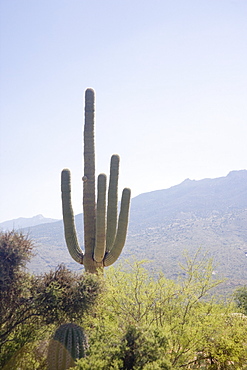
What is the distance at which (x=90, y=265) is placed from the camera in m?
11.8

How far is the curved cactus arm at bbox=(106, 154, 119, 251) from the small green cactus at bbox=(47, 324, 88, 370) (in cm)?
436

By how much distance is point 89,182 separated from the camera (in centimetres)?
1248

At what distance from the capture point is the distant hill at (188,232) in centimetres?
10281

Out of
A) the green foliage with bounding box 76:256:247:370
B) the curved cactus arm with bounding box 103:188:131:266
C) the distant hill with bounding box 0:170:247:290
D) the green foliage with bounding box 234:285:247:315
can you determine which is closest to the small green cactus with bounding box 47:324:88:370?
the green foliage with bounding box 76:256:247:370

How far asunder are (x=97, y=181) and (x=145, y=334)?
6296 millimetres

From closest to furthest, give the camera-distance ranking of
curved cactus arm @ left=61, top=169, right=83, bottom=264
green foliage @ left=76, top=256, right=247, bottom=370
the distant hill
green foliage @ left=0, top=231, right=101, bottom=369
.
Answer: green foliage @ left=0, top=231, right=101, bottom=369 → green foliage @ left=76, top=256, right=247, bottom=370 → curved cactus arm @ left=61, top=169, right=83, bottom=264 → the distant hill

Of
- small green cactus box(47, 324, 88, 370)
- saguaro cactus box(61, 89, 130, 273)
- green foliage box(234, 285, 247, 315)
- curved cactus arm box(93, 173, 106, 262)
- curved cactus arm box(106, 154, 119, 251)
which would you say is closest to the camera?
small green cactus box(47, 324, 88, 370)

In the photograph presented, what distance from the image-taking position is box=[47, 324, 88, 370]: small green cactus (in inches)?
305

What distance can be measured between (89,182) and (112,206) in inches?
48.1

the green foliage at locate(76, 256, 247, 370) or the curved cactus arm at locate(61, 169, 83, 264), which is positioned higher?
the curved cactus arm at locate(61, 169, 83, 264)

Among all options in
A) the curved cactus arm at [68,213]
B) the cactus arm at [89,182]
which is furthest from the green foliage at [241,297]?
the curved cactus arm at [68,213]

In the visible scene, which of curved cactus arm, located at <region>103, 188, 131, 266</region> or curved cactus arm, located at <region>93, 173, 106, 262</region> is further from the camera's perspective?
curved cactus arm, located at <region>103, 188, 131, 266</region>

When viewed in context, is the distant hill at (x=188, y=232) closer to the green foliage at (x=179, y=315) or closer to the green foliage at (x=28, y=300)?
the green foliage at (x=179, y=315)

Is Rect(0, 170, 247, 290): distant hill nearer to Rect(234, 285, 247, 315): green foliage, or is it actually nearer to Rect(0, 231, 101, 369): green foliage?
Rect(234, 285, 247, 315): green foliage
